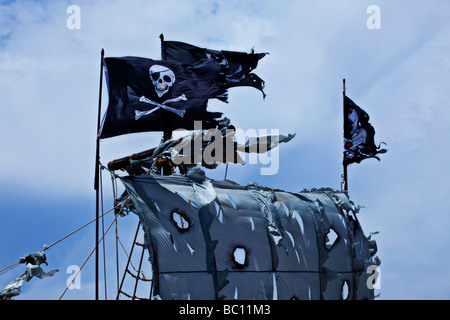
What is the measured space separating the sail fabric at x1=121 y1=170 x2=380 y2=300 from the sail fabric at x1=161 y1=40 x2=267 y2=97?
363 centimetres

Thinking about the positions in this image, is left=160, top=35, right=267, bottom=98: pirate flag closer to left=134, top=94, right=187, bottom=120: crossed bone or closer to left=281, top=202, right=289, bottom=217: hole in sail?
left=134, top=94, right=187, bottom=120: crossed bone

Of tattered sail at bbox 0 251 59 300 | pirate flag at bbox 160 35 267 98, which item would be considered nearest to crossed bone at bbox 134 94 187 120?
pirate flag at bbox 160 35 267 98

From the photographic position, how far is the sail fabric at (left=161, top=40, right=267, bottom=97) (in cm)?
2431

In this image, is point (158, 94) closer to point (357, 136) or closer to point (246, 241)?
point (246, 241)

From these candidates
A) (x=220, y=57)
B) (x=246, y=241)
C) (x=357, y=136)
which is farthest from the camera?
(x=357, y=136)

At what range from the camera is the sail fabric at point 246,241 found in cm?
Result: 2034

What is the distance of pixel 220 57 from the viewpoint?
79.9 ft

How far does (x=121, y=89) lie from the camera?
22.5 m

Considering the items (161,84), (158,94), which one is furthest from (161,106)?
(161,84)

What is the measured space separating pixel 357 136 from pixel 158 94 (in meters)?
9.07

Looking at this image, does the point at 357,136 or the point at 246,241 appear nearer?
the point at 246,241
